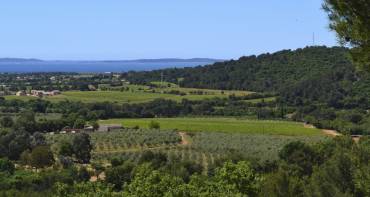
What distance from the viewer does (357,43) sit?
904 centimetres

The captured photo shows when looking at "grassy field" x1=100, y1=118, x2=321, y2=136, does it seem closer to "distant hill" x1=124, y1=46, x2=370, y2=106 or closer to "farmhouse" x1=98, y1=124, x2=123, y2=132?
"farmhouse" x1=98, y1=124, x2=123, y2=132

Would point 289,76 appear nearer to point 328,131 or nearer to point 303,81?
point 303,81

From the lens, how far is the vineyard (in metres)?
45.0

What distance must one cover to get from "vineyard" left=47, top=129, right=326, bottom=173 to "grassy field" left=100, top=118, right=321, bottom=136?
3.02 meters

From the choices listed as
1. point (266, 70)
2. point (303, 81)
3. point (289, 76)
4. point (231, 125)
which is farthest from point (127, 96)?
point (231, 125)

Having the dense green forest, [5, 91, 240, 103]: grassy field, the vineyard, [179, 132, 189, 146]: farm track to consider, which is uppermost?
the dense green forest

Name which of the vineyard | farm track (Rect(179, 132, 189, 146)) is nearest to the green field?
farm track (Rect(179, 132, 189, 146))

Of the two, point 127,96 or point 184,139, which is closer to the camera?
point 184,139

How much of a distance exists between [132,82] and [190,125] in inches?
2230

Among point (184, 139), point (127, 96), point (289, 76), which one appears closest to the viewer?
point (184, 139)

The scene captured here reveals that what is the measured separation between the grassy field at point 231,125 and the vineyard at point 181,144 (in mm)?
3017

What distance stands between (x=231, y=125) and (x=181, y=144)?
13.1m

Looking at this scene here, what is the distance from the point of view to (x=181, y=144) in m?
53.2

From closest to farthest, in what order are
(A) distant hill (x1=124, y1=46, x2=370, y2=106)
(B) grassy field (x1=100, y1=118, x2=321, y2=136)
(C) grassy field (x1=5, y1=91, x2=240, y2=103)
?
(B) grassy field (x1=100, y1=118, x2=321, y2=136)
(A) distant hill (x1=124, y1=46, x2=370, y2=106)
(C) grassy field (x1=5, y1=91, x2=240, y2=103)
